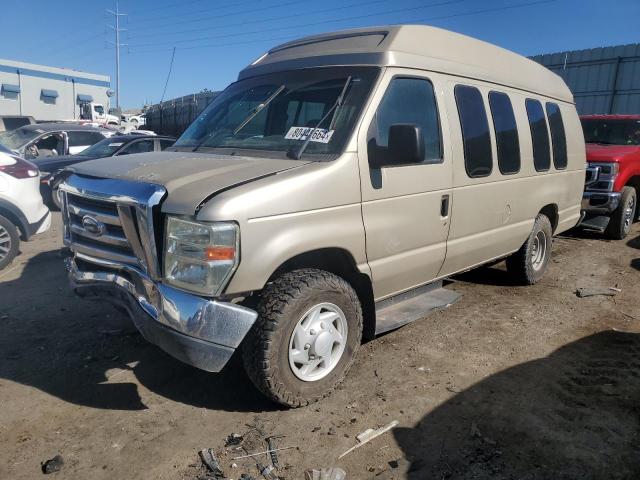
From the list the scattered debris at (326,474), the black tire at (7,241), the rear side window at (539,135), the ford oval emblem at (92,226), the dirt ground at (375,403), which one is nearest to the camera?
the scattered debris at (326,474)

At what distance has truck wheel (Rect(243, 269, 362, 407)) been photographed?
121 inches

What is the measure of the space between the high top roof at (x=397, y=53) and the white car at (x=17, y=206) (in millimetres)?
3893

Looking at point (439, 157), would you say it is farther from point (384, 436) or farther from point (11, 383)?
point (11, 383)

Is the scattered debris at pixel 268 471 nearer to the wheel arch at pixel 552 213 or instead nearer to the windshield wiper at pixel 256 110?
the windshield wiper at pixel 256 110

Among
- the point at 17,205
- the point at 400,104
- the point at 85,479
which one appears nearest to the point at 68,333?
the point at 85,479

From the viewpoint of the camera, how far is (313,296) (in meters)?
3.22

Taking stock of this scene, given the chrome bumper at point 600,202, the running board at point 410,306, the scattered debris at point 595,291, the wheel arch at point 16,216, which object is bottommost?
the scattered debris at point 595,291

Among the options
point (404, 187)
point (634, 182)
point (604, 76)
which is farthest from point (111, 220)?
point (604, 76)

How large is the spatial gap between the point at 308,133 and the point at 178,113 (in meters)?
23.6

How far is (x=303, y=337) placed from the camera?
3.28 metres

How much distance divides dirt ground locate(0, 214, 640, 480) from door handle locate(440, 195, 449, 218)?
112 cm

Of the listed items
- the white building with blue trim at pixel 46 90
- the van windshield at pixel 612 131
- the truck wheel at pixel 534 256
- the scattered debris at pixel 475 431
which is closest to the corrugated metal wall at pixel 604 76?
the van windshield at pixel 612 131

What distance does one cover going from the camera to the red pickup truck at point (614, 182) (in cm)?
823

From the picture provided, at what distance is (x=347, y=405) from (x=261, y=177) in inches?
63.0
